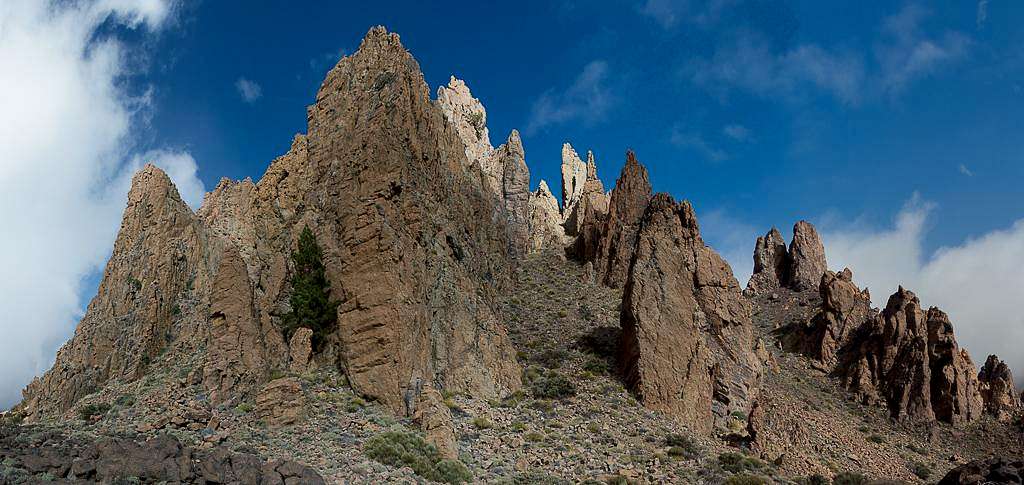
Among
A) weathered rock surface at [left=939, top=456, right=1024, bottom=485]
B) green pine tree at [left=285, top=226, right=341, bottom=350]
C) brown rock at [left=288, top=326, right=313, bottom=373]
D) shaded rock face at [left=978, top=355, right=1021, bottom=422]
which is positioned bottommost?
weathered rock surface at [left=939, top=456, right=1024, bottom=485]

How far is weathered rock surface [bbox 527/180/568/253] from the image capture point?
79.1 meters

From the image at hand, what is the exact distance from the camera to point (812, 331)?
→ 67062 millimetres

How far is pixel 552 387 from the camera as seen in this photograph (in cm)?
3712

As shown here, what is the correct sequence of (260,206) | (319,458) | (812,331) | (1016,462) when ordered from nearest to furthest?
(1016,462), (319,458), (260,206), (812,331)

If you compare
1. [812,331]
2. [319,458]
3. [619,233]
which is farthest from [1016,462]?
[812,331]

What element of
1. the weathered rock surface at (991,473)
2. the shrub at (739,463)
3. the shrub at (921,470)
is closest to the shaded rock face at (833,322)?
the shrub at (921,470)

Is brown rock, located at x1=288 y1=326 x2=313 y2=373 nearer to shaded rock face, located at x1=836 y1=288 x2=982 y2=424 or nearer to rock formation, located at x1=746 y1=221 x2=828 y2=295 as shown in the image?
shaded rock face, located at x1=836 y1=288 x2=982 y2=424

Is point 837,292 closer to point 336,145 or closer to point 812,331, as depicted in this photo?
point 812,331

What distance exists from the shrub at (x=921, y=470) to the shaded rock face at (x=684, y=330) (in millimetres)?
13136

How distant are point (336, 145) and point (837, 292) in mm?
52796

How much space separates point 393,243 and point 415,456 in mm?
11108

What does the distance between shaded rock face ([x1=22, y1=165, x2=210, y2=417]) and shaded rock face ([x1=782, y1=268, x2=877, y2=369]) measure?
184 ft

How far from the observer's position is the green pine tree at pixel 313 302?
1270 inches

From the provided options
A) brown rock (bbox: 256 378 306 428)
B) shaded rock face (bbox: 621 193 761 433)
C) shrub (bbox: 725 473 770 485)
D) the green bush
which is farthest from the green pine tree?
shrub (bbox: 725 473 770 485)
